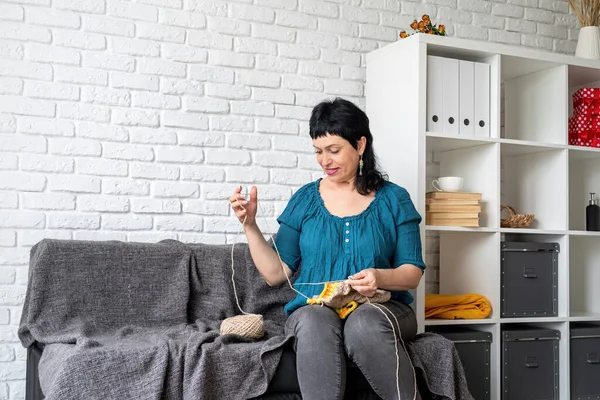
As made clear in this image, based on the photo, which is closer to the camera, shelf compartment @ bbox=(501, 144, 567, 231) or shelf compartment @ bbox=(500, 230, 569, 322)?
shelf compartment @ bbox=(500, 230, 569, 322)

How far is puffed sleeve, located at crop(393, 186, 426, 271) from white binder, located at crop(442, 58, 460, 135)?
658mm

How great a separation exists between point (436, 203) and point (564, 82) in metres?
0.93

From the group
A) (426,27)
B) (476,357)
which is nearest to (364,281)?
(476,357)

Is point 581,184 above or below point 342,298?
above

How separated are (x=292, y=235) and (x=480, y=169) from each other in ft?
3.54

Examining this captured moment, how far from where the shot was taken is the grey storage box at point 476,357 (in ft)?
10.1

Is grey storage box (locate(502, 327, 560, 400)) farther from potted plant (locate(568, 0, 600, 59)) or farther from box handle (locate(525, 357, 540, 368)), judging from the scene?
potted plant (locate(568, 0, 600, 59))

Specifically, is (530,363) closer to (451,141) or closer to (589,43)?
(451,141)

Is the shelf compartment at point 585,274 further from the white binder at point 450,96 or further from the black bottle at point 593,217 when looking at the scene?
the white binder at point 450,96

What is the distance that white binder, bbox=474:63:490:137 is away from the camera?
10.7 ft

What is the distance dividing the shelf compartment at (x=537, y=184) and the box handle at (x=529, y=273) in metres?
0.28

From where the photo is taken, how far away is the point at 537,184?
3586 mm

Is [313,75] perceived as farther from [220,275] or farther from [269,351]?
[269,351]

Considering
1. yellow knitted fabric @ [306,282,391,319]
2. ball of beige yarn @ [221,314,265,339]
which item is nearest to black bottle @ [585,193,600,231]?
yellow knitted fabric @ [306,282,391,319]
